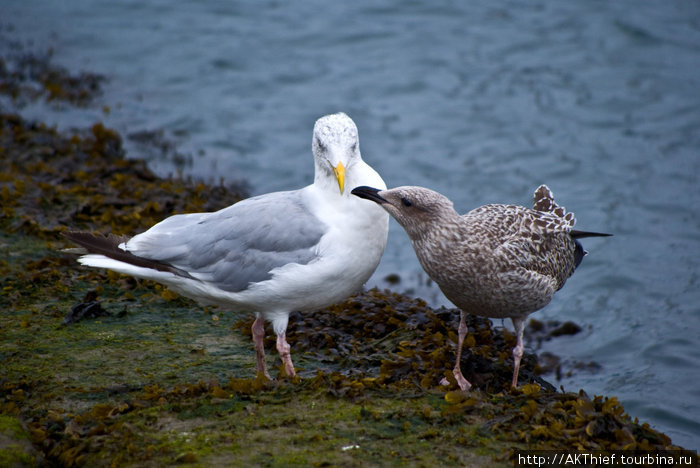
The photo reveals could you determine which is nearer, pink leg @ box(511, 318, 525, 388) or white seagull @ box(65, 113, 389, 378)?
white seagull @ box(65, 113, 389, 378)

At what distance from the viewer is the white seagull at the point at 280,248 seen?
486 cm

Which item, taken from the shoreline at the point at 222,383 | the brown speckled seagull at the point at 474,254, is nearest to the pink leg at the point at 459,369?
the brown speckled seagull at the point at 474,254

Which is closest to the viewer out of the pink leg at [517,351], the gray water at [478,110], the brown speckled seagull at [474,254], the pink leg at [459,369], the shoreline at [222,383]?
the shoreline at [222,383]

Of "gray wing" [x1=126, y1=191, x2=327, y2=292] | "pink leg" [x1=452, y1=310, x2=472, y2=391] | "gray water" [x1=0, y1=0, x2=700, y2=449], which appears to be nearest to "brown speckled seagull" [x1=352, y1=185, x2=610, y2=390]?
"pink leg" [x1=452, y1=310, x2=472, y2=391]

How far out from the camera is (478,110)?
11859 mm

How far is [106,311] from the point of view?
579cm

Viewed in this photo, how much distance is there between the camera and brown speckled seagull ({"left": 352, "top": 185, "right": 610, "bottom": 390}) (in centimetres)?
476

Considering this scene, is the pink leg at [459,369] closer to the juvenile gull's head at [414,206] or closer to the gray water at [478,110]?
the juvenile gull's head at [414,206]

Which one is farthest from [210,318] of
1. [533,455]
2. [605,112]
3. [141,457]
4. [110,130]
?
[605,112]

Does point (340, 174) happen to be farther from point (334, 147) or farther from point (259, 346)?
point (259, 346)

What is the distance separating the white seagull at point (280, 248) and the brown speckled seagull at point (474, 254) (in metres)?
0.25

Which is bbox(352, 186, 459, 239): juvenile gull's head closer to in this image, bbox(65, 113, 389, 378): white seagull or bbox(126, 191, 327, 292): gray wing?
bbox(65, 113, 389, 378): white seagull

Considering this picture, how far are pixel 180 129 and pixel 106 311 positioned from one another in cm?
622

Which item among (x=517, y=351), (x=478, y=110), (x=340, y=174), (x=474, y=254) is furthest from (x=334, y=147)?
(x=478, y=110)
